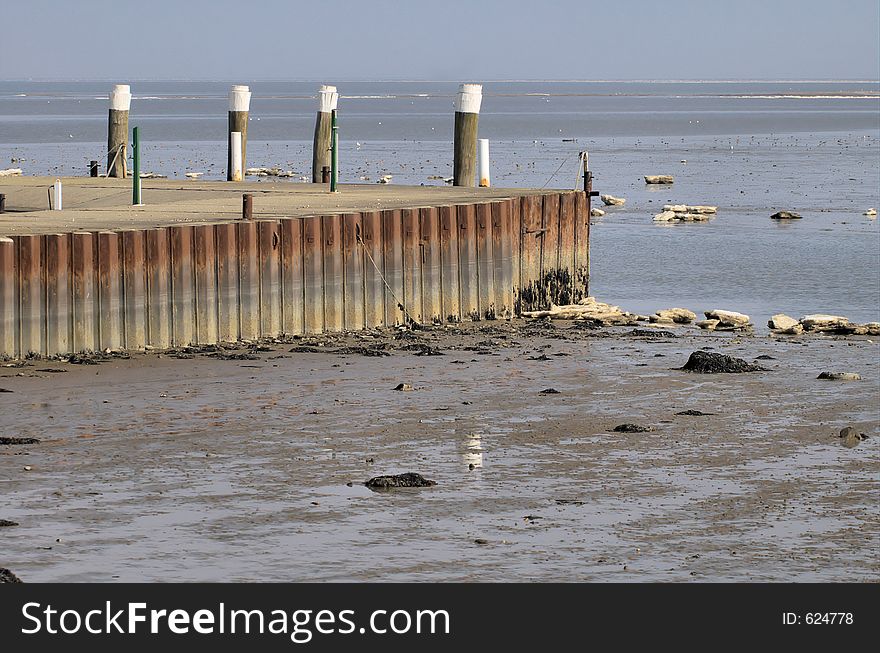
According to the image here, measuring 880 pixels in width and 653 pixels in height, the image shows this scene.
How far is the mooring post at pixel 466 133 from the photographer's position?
103 ft

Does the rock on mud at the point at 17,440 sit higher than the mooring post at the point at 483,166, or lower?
lower

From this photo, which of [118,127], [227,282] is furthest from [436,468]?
[118,127]

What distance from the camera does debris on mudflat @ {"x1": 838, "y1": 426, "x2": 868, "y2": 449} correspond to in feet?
55.0

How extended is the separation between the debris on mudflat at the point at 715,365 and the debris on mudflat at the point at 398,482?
7574 mm

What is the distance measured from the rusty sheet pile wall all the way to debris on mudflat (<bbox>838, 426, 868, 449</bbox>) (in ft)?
27.3

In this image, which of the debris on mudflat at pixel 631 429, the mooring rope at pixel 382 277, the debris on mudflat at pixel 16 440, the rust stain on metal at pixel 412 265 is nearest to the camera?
the debris on mudflat at pixel 16 440

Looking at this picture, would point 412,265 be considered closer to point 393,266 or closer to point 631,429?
point 393,266

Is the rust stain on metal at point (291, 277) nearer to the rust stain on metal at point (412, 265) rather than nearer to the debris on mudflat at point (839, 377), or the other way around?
the rust stain on metal at point (412, 265)

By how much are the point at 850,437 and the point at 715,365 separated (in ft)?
14.6

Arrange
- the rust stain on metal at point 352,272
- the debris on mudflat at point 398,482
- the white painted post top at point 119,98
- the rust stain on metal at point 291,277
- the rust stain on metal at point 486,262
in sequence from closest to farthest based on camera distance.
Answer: the debris on mudflat at point 398,482 → the rust stain on metal at point 291,277 → the rust stain on metal at point 352,272 → the rust stain on metal at point 486,262 → the white painted post top at point 119,98

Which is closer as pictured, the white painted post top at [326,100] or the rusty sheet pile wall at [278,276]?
the rusty sheet pile wall at [278,276]

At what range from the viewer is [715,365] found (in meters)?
21.4

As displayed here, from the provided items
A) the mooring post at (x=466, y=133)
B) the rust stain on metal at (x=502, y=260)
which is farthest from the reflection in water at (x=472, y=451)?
the mooring post at (x=466, y=133)

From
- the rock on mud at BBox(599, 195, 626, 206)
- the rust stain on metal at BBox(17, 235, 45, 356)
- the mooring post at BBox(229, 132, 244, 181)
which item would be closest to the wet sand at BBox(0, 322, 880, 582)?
the rust stain on metal at BBox(17, 235, 45, 356)
